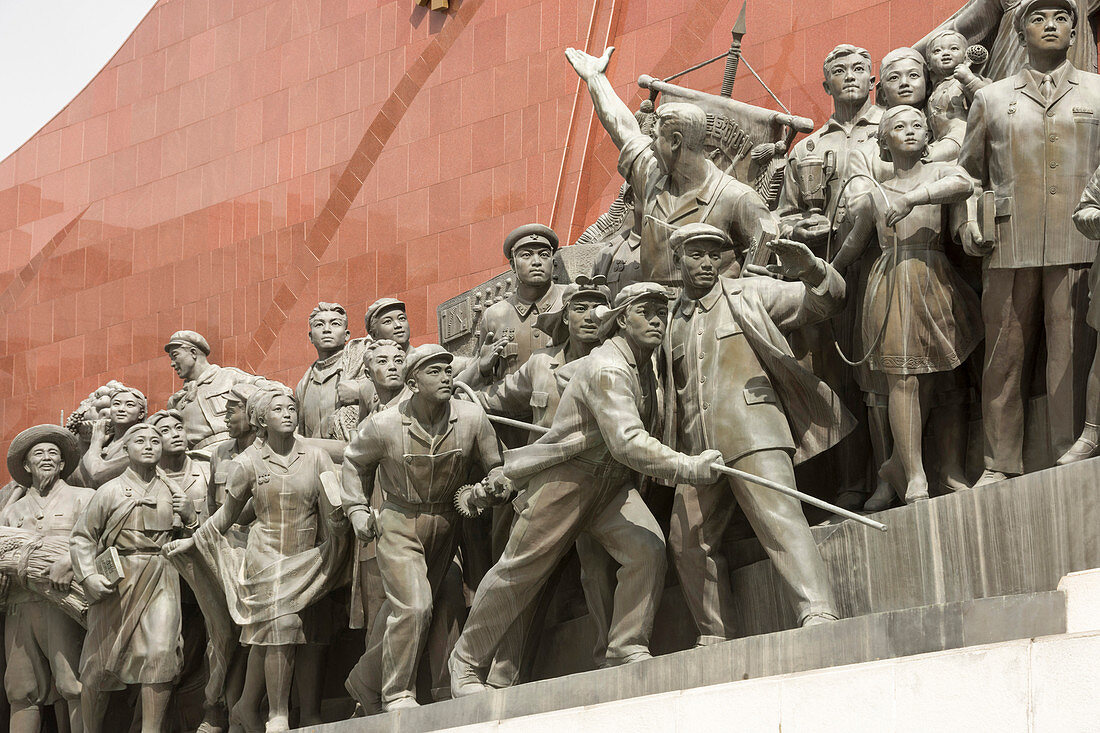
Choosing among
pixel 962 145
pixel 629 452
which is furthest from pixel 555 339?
pixel 962 145

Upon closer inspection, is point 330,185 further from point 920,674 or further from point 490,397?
point 920,674

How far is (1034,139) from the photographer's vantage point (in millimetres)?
7066

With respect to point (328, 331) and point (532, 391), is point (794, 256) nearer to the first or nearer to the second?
point (532, 391)

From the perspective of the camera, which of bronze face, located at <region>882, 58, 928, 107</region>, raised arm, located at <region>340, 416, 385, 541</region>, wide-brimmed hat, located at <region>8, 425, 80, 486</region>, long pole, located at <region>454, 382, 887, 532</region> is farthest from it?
wide-brimmed hat, located at <region>8, 425, 80, 486</region>

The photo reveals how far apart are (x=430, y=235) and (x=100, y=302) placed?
337cm

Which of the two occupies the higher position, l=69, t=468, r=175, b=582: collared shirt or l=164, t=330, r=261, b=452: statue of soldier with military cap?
l=164, t=330, r=261, b=452: statue of soldier with military cap

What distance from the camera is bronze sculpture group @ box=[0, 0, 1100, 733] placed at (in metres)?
7.07

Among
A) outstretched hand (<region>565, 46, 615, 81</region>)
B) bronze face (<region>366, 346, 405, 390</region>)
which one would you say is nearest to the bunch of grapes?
bronze face (<region>366, 346, 405, 390</region>)

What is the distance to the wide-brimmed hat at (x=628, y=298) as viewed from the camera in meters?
7.36

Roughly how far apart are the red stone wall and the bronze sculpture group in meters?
2.31

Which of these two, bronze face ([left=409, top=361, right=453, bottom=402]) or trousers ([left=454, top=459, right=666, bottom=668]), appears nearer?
trousers ([left=454, top=459, right=666, bottom=668])

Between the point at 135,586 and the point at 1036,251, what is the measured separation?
492 cm

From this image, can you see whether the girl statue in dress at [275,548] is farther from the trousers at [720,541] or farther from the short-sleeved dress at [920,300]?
the short-sleeved dress at [920,300]

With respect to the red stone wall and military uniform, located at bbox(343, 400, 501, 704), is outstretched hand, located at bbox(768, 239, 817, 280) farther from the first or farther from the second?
the red stone wall
